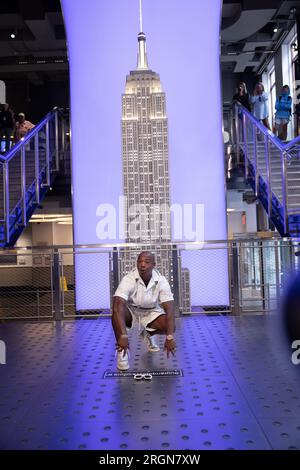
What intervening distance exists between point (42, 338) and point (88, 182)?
9.89 ft

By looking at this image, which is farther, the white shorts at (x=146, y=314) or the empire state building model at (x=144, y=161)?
the empire state building model at (x=144, y=161)

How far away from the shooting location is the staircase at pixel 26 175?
774 centimetres

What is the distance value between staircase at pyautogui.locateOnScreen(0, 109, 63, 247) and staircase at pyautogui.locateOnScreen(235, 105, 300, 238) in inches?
156

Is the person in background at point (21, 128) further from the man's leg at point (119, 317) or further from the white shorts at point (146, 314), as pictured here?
the man's leg at point (119, 317)

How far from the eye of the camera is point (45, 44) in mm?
15500

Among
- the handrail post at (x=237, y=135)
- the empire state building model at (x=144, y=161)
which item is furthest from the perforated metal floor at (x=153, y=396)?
the handrail post at (x=237, y=135)

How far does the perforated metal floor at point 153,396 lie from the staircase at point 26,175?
2.75 m

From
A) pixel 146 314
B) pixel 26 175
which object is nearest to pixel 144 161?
pixel 146 314

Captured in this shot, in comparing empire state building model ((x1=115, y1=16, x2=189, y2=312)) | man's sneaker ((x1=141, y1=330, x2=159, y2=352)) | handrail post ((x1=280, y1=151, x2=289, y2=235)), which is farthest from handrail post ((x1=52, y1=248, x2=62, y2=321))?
handrail post ((x1=280, y1=151, x2=289, y2=235))

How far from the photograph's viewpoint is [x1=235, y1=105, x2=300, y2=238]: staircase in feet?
24.8

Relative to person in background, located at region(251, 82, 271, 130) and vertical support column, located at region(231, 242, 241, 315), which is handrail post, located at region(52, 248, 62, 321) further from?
person in background, located at region(251, 82, 271, 130)

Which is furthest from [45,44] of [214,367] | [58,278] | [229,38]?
[214,367]

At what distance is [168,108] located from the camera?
7832 millimetres

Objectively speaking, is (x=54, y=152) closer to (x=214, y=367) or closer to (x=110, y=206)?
(x=110, y=206)
